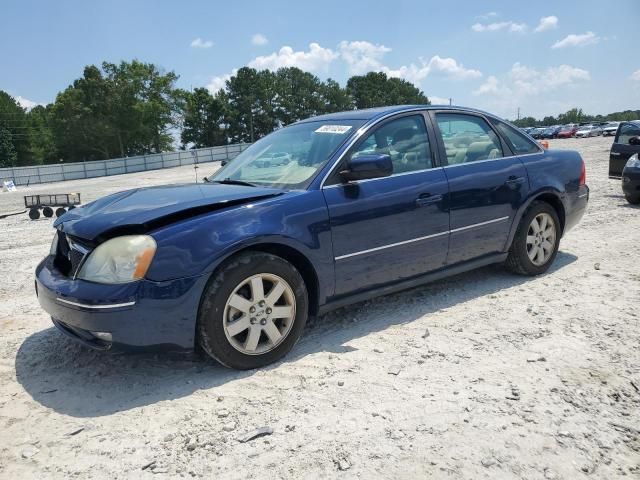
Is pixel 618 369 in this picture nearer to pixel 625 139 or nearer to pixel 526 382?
pixel 526 382

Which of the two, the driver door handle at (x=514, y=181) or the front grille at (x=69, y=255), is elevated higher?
the driver door handle at (x=514, y=181)

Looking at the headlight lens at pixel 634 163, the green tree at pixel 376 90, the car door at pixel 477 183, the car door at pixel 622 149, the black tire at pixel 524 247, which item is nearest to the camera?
the car door at pixel 477 183

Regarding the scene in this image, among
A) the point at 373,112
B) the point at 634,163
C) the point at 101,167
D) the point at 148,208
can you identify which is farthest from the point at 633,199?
the point at 101,167

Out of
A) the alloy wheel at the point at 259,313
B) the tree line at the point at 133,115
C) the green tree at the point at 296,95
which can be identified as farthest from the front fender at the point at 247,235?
the green tree at the point at 296,95

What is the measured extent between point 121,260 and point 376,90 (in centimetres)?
11239

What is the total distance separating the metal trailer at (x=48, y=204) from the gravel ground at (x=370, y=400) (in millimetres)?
8380

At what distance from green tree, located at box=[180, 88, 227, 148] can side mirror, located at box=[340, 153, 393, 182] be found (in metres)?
79.2

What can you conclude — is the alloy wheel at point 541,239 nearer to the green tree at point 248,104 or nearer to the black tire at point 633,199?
the black tire at point 633,199

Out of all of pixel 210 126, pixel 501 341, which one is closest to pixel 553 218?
pixel 501 341

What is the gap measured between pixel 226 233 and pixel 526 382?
1.99 meters

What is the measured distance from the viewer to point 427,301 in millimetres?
4395

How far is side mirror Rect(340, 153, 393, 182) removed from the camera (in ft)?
11.3

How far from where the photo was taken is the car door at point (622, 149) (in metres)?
10.4

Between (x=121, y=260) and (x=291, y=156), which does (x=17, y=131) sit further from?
(x=121, y=260)
